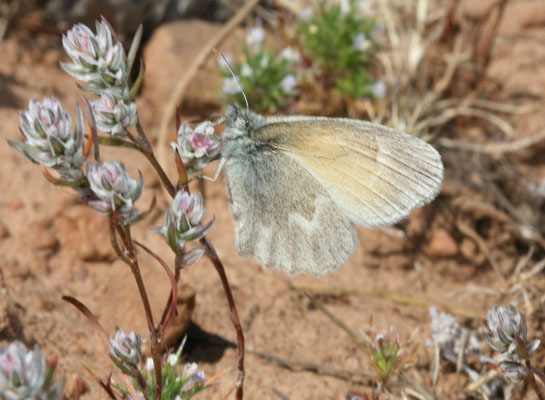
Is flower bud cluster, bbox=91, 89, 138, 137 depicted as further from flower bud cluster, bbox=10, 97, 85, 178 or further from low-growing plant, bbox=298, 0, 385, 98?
low-growing plant, bbox=298, 0, 385, 98

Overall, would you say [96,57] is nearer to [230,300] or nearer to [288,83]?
[230,300]

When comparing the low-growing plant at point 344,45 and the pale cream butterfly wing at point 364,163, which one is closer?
the pale cream butterfly wing at point 364,163

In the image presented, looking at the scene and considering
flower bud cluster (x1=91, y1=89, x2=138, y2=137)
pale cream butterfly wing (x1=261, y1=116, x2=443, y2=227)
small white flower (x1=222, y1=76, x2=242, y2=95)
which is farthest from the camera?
small white flower (x1=222, y1=76, x2=242, y2=95)

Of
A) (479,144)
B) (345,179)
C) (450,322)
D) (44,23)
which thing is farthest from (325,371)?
(44,23)

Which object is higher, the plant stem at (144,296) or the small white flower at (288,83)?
the small white flower at (288,83)

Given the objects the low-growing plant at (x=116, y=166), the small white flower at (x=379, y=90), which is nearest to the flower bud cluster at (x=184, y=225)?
the low-growing plant at (x=116, y=166)

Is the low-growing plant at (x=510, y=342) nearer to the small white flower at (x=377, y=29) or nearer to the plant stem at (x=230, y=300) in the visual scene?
the plant stem at (x=230, y=300)

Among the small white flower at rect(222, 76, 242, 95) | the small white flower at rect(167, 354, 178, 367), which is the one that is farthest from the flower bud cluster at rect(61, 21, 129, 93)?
the small white flower at rect(222, 76, 242, 95)

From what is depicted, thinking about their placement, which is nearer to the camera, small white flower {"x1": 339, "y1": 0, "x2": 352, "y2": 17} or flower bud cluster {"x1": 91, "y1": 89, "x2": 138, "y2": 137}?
flower bud cluster {"x1": 91, "y1": 89, "x2": 138, "y2": 137}
